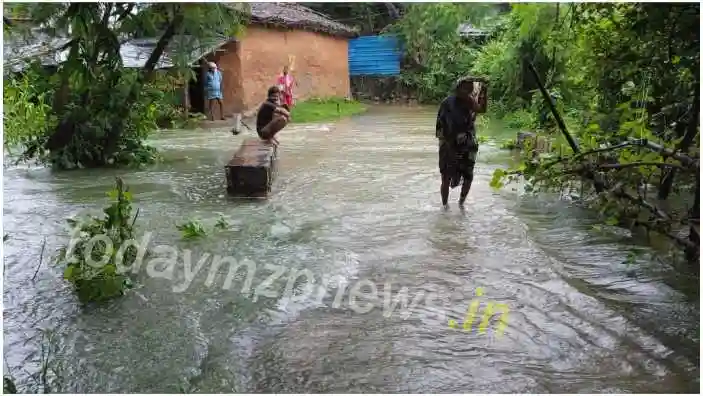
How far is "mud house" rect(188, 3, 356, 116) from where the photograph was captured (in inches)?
782

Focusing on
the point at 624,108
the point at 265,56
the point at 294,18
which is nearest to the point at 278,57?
the point at 265,56

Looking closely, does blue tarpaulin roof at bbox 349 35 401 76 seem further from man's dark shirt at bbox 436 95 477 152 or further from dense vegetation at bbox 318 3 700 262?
man's dark shirt at bbox 436 95 477 152

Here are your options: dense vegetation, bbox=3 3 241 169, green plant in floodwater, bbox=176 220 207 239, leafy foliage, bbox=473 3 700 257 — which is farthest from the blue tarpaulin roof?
green plant in floodwater, bbox=176 220 207 239

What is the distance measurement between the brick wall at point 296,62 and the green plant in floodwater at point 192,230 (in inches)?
526

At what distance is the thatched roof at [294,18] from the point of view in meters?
20.7

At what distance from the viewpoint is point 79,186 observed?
986cm

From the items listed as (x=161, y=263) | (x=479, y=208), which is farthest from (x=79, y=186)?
(x=479, y=208)

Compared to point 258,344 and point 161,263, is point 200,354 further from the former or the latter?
point 161,263

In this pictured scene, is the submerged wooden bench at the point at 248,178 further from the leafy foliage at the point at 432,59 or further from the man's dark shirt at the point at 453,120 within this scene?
the leafy foliage at the point at 432,59

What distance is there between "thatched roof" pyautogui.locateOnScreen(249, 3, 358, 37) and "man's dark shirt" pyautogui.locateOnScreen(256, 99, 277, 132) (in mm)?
9367

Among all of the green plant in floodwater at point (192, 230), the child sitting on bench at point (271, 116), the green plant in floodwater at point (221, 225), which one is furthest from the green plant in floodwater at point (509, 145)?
the green plant in floodwater at point (192, 230)

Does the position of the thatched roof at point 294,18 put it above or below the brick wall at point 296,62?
above

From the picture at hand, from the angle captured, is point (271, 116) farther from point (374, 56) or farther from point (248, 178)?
point (374, 56)

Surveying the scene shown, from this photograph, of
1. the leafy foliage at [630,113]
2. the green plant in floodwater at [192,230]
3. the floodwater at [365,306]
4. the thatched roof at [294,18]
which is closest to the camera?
the floodwater at [365,306]
